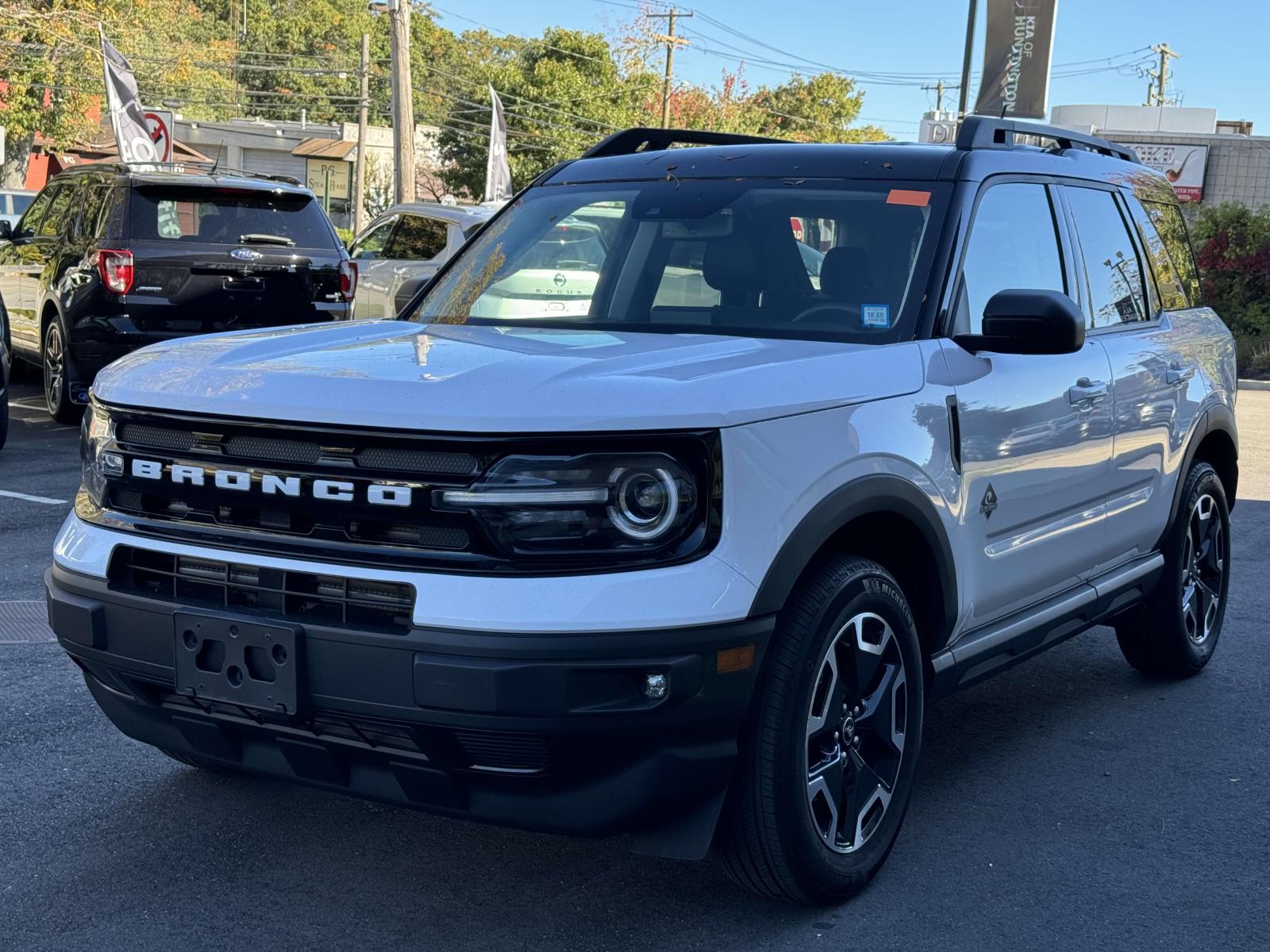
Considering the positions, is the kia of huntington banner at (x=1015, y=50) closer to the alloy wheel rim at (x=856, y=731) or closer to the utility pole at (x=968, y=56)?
the utility pole at (x=968, y=56)

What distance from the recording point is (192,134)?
81.3m

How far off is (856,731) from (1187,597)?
273 cm

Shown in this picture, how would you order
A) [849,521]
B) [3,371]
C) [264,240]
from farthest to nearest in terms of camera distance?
[264,240] → [3,371] → [849,521]

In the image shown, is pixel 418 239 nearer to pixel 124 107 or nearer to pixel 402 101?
pixel 124 107

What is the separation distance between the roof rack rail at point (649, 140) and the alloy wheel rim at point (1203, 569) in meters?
2.29

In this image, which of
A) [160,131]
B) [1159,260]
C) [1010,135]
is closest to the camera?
[1010,135]

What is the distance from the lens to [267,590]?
317cm

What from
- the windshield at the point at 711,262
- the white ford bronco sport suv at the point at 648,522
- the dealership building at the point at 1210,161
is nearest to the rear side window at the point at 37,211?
the windshield at the point at 711,262

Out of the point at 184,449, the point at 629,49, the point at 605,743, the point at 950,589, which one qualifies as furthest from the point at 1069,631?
the point at 629,49

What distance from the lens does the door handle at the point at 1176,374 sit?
17.5 feet

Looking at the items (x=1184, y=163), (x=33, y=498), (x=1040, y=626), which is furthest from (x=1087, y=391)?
(x=1184, y=163)

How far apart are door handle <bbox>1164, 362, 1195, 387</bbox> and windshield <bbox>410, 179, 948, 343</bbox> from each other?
1.54m

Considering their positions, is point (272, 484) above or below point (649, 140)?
below

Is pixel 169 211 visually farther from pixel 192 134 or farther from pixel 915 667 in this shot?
pixel 192 134
